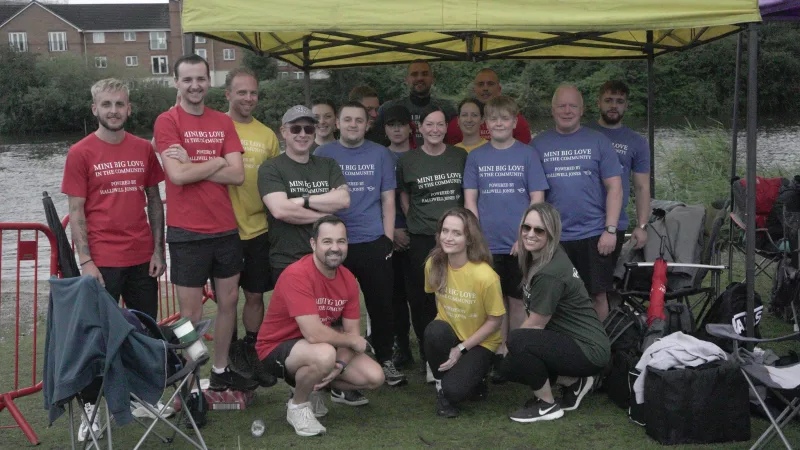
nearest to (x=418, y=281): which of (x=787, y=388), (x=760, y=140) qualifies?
(x=787, y=388)

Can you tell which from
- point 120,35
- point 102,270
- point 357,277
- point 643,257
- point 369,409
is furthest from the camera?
point 120,35

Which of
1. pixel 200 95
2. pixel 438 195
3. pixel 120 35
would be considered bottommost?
pixel 438 195

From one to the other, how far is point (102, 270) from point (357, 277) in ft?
4.80

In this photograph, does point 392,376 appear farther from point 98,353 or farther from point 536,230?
point 98,353

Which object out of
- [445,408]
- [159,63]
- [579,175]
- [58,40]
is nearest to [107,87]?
[445,408]

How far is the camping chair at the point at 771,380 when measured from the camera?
356 centimetres

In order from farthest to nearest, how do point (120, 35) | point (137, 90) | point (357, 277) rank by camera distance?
point (120, 35) < point (137, 90) < point (357, 277)

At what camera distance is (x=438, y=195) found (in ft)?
16.1

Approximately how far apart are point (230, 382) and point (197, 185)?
1148 millimetres

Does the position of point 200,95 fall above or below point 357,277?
above

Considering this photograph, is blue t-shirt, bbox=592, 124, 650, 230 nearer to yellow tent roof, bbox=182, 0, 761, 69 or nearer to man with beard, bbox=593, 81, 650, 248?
man with beard, bbox=593, 81, 650, 248

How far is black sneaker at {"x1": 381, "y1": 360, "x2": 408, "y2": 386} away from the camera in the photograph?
4.91 meters

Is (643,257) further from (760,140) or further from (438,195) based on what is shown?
(760,140)

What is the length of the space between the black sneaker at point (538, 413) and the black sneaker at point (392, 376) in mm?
851
